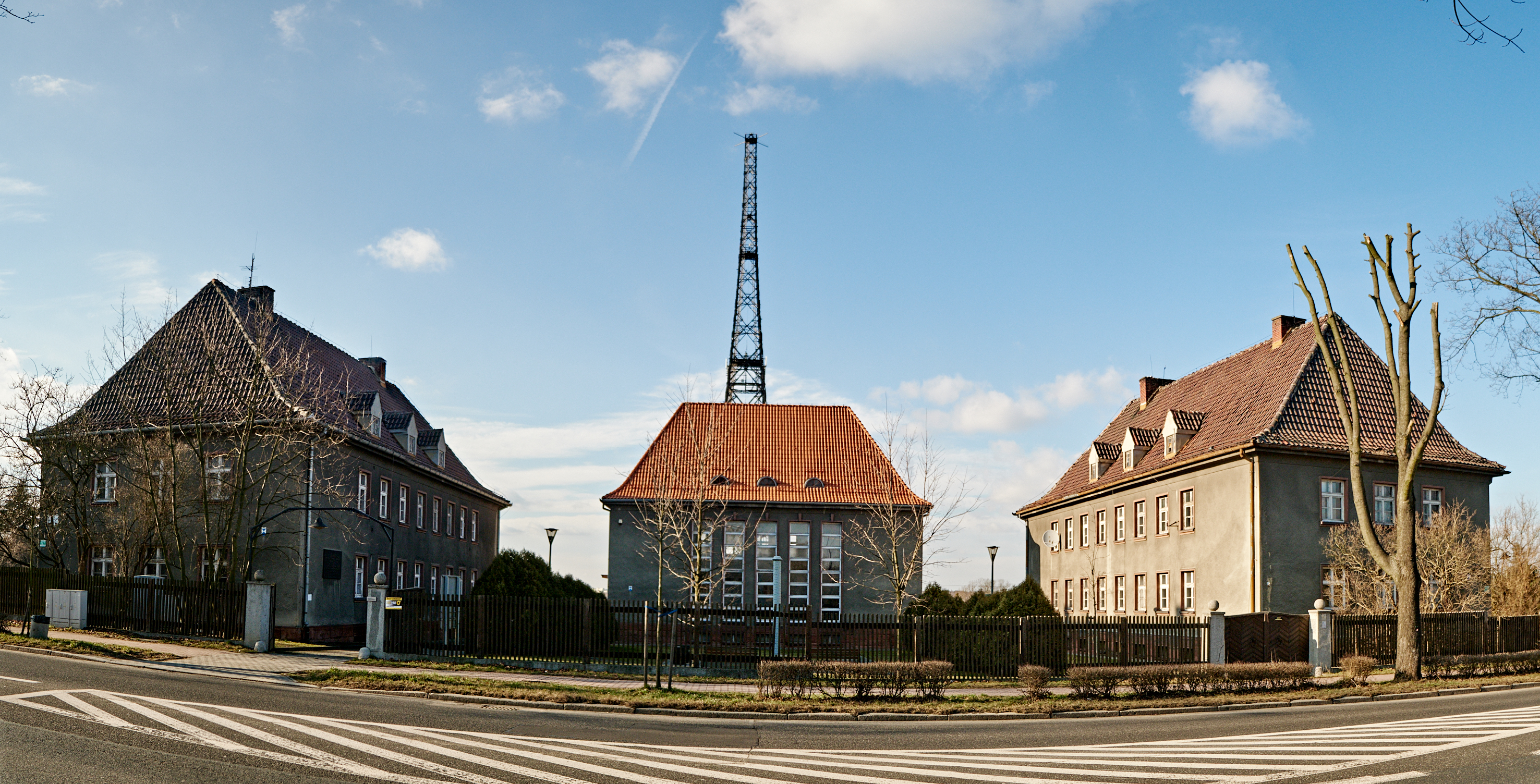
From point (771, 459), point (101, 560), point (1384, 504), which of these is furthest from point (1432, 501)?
point (101, 560)

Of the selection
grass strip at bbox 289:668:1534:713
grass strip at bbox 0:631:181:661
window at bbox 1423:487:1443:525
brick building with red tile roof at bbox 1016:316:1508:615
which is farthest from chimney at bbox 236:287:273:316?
window at bbox 1423:487:1443:525

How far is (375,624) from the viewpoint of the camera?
25578 millimetres

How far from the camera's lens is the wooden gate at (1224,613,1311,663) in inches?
1061

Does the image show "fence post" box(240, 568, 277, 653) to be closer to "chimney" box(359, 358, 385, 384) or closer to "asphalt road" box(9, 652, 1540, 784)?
"asphalt road" box(9, 652, 1540, 784)

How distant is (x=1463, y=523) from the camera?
3306 cm

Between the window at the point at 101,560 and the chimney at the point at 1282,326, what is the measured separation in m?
41.1

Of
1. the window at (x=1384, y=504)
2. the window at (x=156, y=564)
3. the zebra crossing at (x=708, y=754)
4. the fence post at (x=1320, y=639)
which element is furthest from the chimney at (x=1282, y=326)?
the window at (x=156, y=564)

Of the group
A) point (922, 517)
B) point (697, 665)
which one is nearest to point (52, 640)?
point (697, 665)

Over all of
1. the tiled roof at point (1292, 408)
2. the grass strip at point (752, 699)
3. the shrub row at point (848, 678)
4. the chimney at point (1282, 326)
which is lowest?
the grass strip at point (752, 699)

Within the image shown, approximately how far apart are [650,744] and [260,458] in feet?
78.5

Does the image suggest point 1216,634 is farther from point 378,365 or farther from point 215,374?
point 378,365

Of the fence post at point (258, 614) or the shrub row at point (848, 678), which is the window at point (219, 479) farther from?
the shrub row at point (848, 678)

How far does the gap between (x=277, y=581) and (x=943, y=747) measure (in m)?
25.7

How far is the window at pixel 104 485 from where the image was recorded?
33.3m
